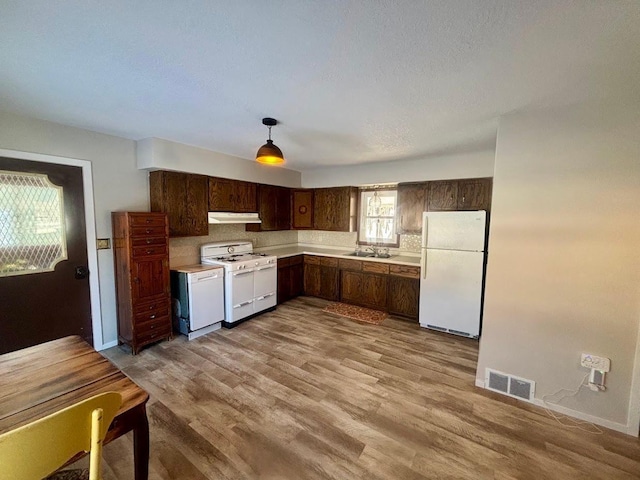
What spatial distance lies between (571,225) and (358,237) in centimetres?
330

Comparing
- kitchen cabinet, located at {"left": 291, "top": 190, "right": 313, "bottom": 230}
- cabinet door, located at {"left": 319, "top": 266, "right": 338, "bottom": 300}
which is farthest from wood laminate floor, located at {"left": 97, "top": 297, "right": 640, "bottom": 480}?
kitchen cabinet, located at {"left": 291, "top": 190, "right": 313, "bottom": 230}

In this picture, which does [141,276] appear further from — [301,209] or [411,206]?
[411,206]

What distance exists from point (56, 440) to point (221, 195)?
339 cm

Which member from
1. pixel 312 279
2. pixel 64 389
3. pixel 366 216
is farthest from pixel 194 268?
pixel 366 216

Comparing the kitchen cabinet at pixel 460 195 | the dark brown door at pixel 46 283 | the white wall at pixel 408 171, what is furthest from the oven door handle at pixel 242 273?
the kitchen cabinet at pixel 460 195

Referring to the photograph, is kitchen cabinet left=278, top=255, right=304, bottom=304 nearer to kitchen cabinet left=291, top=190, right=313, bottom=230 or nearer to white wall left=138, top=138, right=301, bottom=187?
kitchen cabinet left=291, top=190, right=313, bottom=230

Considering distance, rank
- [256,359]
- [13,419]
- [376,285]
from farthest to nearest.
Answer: [376,285] → [256,359] → [13,419]

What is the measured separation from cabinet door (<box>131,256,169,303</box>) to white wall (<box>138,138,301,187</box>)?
1.12 meters

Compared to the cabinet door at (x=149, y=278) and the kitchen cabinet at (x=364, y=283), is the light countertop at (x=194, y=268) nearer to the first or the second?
the cabinet door at (x=149, y=278)

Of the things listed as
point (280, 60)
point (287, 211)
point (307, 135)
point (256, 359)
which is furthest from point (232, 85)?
point (287, 211)

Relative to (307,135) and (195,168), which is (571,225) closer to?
(307,135)

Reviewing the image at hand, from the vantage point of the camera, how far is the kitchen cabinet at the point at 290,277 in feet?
15.0

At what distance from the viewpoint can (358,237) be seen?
5.12 m

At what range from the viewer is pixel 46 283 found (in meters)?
2.64
